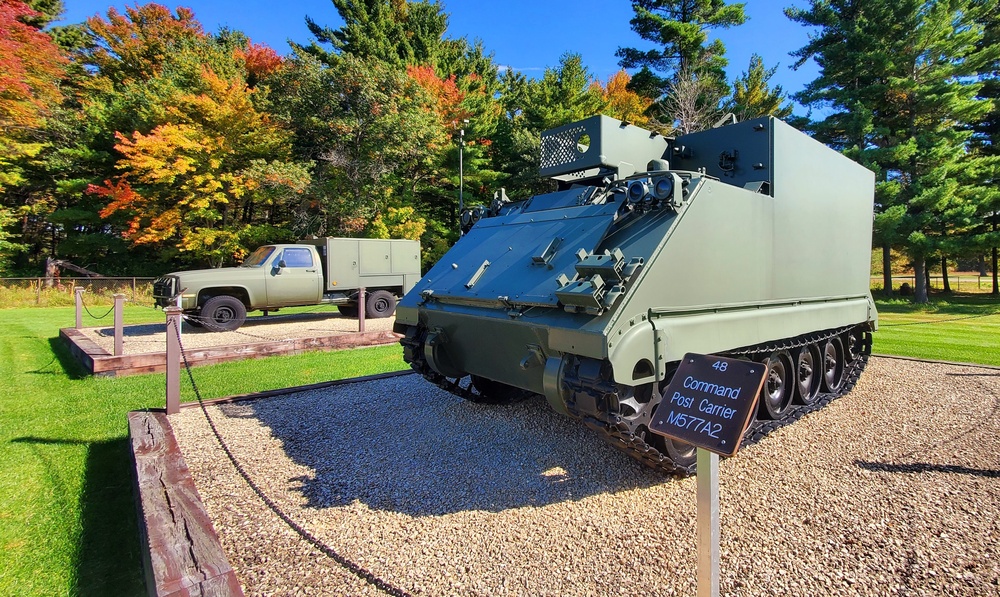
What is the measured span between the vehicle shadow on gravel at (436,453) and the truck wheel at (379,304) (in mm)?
7811

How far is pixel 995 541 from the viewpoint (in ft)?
10.2

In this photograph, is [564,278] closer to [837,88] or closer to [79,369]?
[79,369]

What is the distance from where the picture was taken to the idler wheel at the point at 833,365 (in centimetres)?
612

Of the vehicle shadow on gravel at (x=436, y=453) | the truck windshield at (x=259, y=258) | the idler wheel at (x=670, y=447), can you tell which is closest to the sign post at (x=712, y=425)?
the idler wheel at (x=670, y=447)

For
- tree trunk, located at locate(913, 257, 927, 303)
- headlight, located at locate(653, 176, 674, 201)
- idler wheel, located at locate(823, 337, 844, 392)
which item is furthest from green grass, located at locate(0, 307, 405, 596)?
tree trunk, located at locate(913, 257, 927, 303)

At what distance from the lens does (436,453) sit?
15.0ft

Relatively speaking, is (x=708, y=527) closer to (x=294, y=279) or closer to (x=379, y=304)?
(x=294, y=279)

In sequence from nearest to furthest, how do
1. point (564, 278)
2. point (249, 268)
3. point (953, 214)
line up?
1. point (564, 278)
2. point (249, 268)
3. point (953, 214)

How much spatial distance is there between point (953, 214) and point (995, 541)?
2018 cm

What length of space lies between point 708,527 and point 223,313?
11.4 m

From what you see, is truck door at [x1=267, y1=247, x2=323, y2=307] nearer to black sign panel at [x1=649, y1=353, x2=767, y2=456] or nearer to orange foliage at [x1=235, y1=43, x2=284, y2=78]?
black sign panel at [x1=649, y1=353, x2=767, y2=456]

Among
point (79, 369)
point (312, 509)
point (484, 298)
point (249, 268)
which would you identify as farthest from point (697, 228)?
point (249, 268)

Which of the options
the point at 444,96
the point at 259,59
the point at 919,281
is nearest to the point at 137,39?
the point at 259,59

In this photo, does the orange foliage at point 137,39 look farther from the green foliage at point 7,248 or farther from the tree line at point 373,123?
the green foliage at point 7,248
